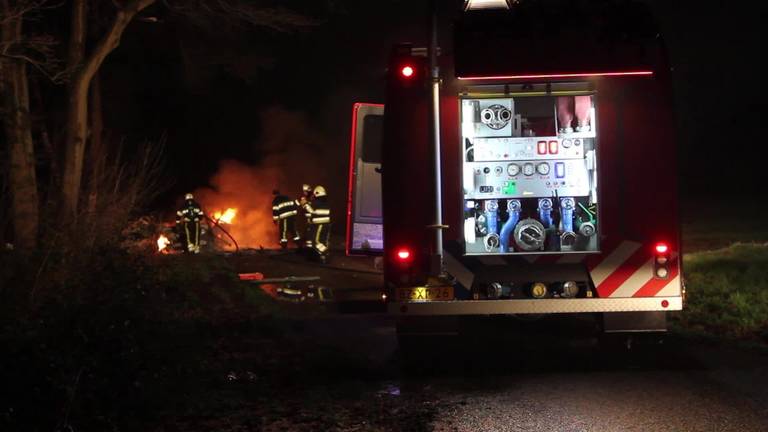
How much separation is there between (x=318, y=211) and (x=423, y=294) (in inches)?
365

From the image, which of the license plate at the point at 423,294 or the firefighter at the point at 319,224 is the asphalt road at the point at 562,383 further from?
the firefighter at the point at 319,224

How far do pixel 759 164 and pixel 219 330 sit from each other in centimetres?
3208

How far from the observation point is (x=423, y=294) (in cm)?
713

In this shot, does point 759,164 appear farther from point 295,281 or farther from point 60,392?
point 60,392

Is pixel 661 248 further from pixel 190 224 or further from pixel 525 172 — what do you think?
pixel 190 224

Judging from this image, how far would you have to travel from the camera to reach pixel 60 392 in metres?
5.21

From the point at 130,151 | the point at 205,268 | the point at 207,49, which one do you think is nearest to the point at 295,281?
the point at 205,268

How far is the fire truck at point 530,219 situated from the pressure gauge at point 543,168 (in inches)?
18.2

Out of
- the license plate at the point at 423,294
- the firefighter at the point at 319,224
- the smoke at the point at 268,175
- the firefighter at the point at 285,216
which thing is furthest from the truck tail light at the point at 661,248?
the smoke at the point at 268,175

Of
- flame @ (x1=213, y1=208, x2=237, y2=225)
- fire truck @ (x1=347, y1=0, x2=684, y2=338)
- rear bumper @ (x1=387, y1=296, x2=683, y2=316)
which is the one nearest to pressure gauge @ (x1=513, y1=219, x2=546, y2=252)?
fire truck @ (x1=347, y1=0, x2=684, y2=338)

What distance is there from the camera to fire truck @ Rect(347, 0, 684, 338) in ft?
23.0

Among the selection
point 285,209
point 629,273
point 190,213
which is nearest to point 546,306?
point 629,273

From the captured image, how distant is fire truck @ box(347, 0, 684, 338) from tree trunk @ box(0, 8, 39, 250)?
5.12 meters

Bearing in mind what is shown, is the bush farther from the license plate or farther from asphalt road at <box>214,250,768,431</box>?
the license plate
